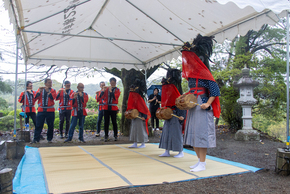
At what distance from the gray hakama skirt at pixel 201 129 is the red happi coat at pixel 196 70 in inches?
4.5

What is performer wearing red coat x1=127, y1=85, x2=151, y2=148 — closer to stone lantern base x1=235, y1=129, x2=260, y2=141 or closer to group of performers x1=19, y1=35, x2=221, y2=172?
group of performers x1=19, y1=35, x2=221, y2=172

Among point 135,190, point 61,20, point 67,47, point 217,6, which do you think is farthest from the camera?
point 67,47

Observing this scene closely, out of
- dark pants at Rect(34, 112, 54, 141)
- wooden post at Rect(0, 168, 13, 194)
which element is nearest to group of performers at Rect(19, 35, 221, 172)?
dark pants at Rect(34, 112, 54, 141)

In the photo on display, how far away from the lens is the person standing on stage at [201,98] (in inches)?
113

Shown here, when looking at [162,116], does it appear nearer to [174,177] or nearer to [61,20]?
[174,177]

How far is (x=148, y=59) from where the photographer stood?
22.9 ft

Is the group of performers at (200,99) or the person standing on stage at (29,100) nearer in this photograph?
the group of performers at (200,99)

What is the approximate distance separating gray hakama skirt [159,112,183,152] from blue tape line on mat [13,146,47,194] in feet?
6.82

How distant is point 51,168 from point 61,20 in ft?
10.7

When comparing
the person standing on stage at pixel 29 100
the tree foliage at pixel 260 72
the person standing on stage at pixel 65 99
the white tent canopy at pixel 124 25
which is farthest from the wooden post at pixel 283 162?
the person standing on stage at pixel 29 100

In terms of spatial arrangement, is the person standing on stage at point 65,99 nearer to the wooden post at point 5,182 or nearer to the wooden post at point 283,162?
the wooden post at point 5,182

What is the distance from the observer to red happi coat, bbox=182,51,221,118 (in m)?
2.93

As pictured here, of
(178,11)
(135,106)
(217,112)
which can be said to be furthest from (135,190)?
(178,11)

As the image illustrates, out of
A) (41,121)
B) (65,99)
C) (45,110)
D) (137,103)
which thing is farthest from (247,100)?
(41,121)
